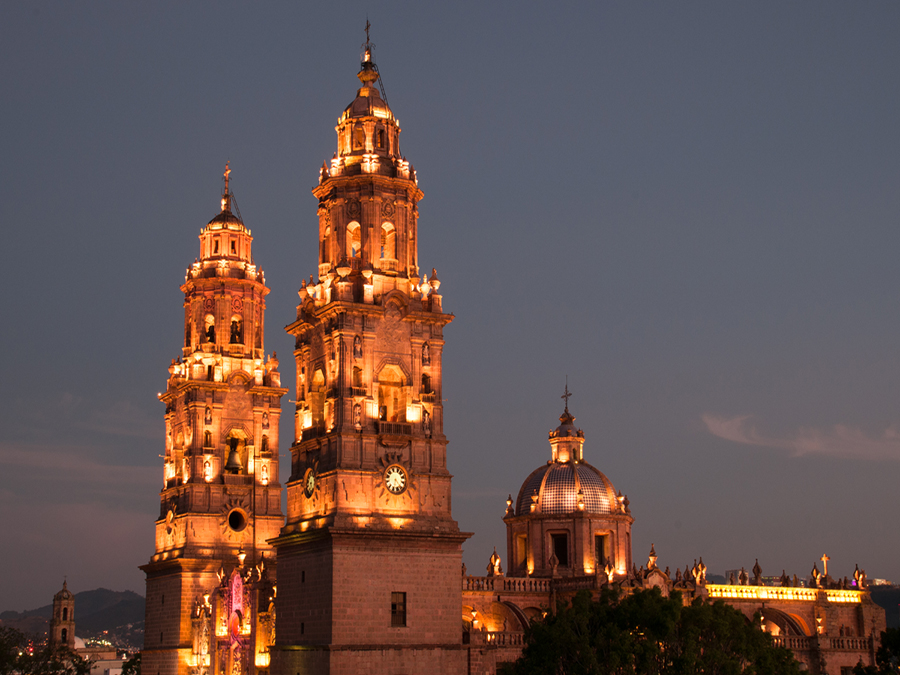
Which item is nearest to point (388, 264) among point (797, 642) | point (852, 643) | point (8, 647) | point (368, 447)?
point (368, 447)

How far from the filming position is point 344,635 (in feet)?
188

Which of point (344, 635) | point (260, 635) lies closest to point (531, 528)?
point (260, 635)

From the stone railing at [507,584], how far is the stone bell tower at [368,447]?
8943mm

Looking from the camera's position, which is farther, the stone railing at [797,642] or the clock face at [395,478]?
the stone railing at [797,642]

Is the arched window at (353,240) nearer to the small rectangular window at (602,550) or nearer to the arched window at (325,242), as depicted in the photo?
the arched window at (325,242)

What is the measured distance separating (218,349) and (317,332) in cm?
2456

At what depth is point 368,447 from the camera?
2400 inches

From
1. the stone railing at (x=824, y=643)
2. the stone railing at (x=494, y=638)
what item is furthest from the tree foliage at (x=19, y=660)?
the stone railing at (x=824, y=643)

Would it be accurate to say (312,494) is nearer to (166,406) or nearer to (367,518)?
(367,518)

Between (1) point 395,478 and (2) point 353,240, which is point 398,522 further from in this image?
(2) point 353,240

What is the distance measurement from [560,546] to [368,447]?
25.5m

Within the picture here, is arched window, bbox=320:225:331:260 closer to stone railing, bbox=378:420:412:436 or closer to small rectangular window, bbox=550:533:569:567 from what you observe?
stone railing, bbox=378:420:412:436

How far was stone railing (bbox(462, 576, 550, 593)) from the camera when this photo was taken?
69.6 m

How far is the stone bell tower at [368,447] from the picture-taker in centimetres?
→ 5825
